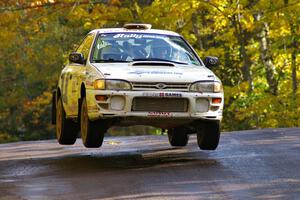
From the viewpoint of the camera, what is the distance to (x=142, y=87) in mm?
11148

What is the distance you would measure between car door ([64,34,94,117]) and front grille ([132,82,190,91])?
122 cm

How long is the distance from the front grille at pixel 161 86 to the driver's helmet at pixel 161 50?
1.25 metres

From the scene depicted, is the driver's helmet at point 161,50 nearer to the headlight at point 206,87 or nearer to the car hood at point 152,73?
the car hood at point 152,73

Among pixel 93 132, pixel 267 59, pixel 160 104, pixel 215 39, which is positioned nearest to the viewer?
pixel 160 104

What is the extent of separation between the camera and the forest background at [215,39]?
26578mm

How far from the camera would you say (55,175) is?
35.2 feet

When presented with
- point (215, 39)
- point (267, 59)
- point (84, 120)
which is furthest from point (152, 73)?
point (215, 39)

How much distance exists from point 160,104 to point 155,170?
880 mm

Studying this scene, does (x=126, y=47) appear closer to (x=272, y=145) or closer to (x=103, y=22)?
(x=272, y=145)

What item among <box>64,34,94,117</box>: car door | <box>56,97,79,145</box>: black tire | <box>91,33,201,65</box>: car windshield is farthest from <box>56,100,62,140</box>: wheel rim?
<box>91,33,201,65</box>: car windshield

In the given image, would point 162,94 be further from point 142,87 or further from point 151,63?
point 151,63

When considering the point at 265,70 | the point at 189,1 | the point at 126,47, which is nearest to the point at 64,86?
the point at 126,47

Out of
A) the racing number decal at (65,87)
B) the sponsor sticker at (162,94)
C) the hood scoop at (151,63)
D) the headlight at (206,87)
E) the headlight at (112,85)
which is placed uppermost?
the hood scoop at (151,63)

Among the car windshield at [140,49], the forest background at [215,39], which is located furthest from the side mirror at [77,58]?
the forest background at [215,39]
